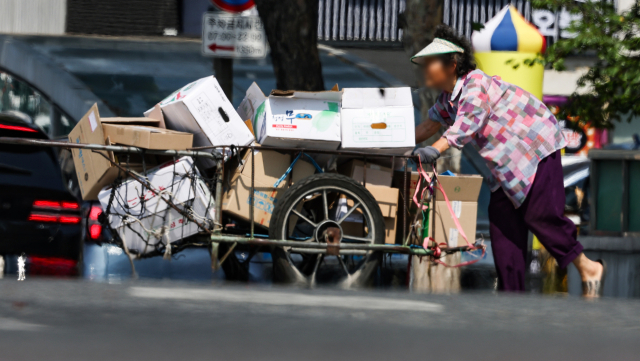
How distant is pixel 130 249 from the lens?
480cm

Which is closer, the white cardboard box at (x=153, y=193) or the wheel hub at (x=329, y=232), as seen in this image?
the wheel hub at (x=329, y=232)

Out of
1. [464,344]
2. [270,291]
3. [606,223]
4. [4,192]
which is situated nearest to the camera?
[464,344]

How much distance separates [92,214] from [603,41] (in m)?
4.32

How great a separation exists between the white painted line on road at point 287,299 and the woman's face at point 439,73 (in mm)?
1635

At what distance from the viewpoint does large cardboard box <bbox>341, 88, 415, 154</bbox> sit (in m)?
4.68

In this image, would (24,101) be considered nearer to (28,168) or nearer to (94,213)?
(28,168)

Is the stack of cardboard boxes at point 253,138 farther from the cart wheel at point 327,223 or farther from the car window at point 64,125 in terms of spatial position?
the car window at point 64,125

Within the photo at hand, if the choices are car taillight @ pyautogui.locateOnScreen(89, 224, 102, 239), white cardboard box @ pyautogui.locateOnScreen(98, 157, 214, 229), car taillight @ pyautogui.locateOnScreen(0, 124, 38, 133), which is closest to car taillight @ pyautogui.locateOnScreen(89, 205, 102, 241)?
car taillight @ pyautogui.locateOnScreen(89, 224, 102, 239)

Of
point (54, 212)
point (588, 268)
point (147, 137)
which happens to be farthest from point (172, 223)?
point (588, 268)

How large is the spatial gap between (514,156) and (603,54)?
254 cm

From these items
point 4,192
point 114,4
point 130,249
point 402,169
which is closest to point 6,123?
point 4,192

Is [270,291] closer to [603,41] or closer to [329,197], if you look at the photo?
[329,197]

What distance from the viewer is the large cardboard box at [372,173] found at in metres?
4.98

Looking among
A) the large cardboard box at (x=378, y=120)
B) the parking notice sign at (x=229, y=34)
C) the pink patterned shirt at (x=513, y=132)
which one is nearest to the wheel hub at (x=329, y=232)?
the large cardboard box at (x=378, y=120)
